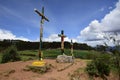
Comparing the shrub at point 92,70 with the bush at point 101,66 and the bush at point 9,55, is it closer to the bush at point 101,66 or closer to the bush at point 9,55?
the bush at point 101,66

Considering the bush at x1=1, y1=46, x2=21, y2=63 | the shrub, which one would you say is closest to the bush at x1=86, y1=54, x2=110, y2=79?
the shrub

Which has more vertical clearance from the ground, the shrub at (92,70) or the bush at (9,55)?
the bush at (9,55)

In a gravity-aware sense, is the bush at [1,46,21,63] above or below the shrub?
above

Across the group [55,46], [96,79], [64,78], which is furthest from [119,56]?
[55,46]

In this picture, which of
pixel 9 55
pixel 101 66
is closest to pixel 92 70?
pixel 101 66

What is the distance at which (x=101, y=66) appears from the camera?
14.8 metres

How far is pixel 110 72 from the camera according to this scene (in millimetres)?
15414

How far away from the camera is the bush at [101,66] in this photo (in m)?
14.4

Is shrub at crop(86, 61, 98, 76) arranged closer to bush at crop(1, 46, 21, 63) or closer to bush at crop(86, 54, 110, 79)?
bush at crop(86, 54, 110, 79)

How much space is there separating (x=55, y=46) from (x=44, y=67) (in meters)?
48.8

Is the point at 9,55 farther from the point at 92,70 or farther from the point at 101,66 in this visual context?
the point at 101,66

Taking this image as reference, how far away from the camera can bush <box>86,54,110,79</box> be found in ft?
47.4

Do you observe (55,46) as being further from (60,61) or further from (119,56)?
(119,56)

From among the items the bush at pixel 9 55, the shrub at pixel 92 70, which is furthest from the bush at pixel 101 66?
the bush at pixel 9 55
